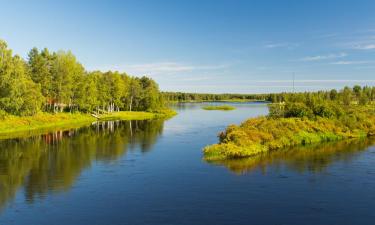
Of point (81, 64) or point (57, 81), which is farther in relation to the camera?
point (81, 64)

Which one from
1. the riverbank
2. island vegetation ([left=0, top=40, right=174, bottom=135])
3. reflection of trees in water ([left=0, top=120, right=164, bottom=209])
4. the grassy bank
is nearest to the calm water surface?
reflection of trees in water ([left=0, top=120, right=164, bottom=209])

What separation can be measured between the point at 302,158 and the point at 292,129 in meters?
14.6

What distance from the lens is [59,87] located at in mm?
106500

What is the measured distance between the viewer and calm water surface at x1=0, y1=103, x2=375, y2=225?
1164 inches

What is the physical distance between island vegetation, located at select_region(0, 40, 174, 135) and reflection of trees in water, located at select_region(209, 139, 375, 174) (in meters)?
52.3

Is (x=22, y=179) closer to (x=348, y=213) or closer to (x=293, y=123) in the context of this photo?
(x=348, y=213)

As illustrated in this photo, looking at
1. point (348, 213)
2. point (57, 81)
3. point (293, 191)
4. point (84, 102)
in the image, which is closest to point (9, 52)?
point (57, 81)

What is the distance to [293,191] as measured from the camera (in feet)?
118

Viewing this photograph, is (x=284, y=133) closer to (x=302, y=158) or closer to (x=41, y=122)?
(x=302, y=158)

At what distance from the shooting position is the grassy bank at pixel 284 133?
5294 cm

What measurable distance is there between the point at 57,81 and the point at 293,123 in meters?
68.4

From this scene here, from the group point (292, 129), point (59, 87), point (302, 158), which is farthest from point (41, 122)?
point (302, 158)

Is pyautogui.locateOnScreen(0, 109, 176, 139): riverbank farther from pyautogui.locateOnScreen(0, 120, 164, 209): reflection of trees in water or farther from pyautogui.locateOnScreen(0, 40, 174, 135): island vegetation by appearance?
pyautogui.locateOnScreen(0, 120, 164, 209): reflection of trees in water

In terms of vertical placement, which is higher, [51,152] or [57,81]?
[57,81]
